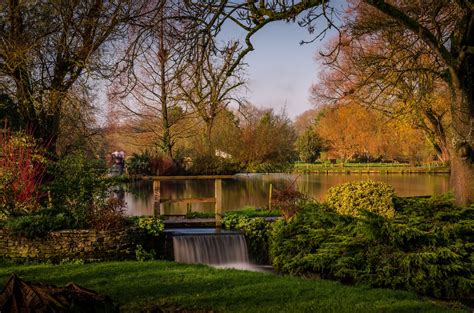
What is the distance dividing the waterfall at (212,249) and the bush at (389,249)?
121cm

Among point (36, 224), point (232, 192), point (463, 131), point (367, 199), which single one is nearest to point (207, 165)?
point (232, 192)

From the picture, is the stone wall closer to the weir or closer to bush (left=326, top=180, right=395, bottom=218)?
the weir

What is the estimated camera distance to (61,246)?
1051 cm

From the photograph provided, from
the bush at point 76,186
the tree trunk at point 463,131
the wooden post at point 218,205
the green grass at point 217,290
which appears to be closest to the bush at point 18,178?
the bush at point 76,186

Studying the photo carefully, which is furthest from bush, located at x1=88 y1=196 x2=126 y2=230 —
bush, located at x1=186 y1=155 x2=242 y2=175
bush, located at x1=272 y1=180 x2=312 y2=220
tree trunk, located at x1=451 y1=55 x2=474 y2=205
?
bush, located at x1=186 y1=155 x2=242 y2=175

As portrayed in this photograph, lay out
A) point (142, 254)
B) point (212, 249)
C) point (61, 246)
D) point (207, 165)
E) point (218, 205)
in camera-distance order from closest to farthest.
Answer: point (61, 246), point (142, 254), point (212, 249), point (218, 205), point (207, 165)

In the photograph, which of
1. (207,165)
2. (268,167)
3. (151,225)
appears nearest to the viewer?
(151,225)

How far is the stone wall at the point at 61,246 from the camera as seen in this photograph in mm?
10477

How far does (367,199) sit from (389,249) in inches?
69.3

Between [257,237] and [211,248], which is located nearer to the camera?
[211,248]

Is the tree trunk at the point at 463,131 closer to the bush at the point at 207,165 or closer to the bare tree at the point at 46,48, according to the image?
Answer: the bare tree at the point at 46,48

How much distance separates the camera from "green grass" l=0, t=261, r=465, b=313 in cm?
672

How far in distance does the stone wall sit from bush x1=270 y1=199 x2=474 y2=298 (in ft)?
12.9

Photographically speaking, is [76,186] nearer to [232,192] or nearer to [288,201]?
[288,201]
